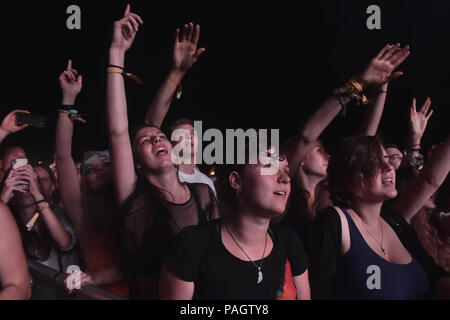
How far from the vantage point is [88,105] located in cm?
216

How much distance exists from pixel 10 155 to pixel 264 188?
5.18 feet

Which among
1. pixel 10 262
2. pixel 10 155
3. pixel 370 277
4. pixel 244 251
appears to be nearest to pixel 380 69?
pixel 370 277

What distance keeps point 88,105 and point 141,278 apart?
1.07m

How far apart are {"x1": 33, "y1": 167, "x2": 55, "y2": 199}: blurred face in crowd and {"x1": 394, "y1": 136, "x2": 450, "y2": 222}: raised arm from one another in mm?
1773

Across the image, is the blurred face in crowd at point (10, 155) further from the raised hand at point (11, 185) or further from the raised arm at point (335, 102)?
the raised arm at point (335, 102)

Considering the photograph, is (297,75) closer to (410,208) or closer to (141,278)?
(410,208)

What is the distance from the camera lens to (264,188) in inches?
50.3

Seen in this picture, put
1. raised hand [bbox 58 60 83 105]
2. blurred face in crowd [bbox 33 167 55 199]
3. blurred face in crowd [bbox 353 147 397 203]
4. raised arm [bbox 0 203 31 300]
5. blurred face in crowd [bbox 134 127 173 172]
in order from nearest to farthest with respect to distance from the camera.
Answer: raised arm [bbox 0 203 31 300], blurred face in crowd [bbox 353 147 397 203], blurred face in crowd [bbox 134 127 173 172], raised hand [bbox 58 60 83 105], blurred face in crowd [bbox 33 167 55 199]

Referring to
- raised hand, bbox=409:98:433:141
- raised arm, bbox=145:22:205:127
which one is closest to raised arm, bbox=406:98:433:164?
raised hand, bbox=409:98:433:141

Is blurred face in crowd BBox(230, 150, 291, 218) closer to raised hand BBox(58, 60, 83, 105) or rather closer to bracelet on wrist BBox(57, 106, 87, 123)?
bracelet on wrist BBox(57, 106, 87, 123)

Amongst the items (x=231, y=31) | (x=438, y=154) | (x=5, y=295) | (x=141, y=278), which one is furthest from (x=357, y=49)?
(x=5, y=295)

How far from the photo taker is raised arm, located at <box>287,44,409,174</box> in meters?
1.52

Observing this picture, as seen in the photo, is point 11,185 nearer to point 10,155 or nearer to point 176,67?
point 10,155

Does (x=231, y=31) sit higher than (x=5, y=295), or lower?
higher
